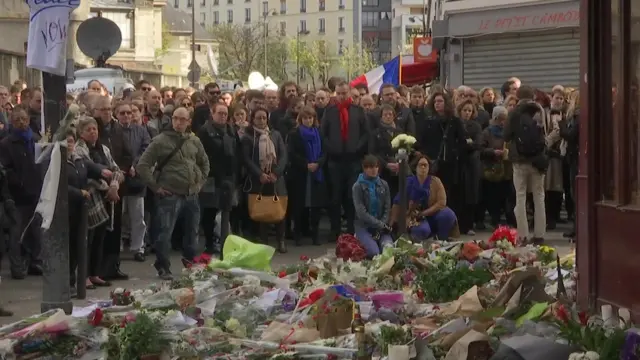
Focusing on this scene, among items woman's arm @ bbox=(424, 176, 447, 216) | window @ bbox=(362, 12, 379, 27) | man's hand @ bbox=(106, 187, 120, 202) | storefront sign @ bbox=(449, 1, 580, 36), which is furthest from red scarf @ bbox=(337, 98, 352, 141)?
window @ bbox=(362, 12, 379, 27)

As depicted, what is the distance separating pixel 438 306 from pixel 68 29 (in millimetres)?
4161

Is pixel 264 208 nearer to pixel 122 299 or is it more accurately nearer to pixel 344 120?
pixel 344 120

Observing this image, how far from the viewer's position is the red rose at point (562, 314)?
8.04 metres

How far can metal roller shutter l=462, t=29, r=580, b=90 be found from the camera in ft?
97.3

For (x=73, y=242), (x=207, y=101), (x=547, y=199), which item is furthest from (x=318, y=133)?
(x=73, y=242)

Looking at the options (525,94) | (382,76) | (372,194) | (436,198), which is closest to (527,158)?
(525,94)

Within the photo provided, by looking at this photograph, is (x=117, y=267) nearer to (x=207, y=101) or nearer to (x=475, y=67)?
(x=207, y=101)

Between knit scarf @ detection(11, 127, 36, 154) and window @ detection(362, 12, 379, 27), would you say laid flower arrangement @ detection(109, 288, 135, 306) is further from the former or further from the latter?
window @ detection(362, 12, 379, 27)

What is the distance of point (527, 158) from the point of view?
1586 centimetres

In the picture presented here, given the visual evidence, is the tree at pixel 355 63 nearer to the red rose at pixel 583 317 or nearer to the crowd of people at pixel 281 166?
the crowd of people at pixel 281 166

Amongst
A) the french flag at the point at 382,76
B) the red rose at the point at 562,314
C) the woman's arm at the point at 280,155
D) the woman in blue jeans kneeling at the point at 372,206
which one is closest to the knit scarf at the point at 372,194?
the woman in blue jeans kneeling at the point at 372,206

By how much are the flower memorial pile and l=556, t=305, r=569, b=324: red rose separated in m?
0.02

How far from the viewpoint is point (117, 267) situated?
13844mm

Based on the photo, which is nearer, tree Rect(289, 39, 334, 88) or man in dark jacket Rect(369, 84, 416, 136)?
man in dark jacket Rect(369, 84, 416, 136)
